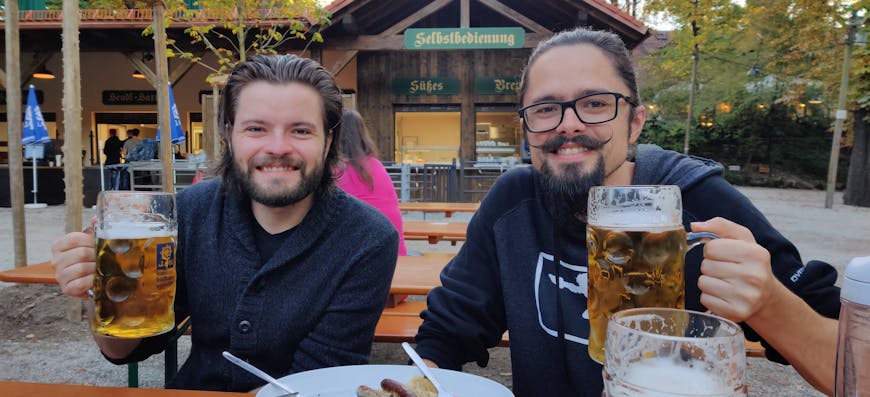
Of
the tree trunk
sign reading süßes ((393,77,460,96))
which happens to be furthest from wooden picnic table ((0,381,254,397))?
the tree trunk

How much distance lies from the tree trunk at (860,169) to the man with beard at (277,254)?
15902 millimetres

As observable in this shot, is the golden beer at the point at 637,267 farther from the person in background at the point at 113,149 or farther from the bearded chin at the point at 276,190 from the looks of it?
the person in background at the point at 113,149

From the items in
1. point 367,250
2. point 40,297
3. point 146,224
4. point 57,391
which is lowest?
point 40,297

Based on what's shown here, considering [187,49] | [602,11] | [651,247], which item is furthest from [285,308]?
[187,49]

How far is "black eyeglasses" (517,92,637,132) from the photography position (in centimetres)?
132

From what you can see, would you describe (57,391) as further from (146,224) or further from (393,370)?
(393,370)

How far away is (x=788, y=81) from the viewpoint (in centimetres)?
1950

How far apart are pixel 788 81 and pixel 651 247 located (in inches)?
879

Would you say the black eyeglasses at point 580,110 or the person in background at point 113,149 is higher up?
the black eyeglasses at point 580,110

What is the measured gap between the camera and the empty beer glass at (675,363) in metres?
0.61

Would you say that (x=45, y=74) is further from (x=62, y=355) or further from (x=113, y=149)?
(x=62, y=355)

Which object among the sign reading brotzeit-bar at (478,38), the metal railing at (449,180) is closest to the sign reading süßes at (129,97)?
the metal railing at (449,180)

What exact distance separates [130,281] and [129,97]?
15.2 meters

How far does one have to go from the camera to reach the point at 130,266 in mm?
1118
